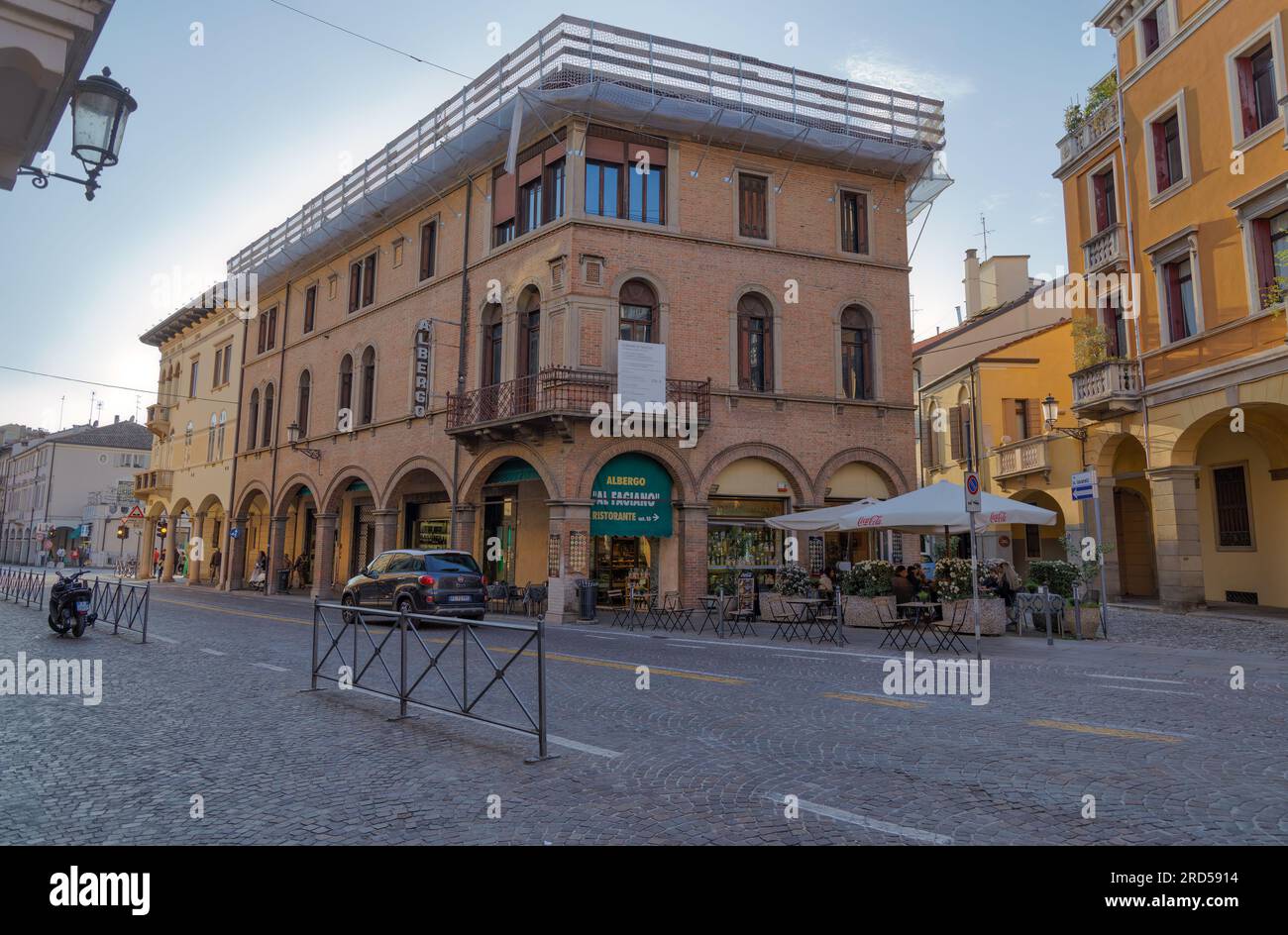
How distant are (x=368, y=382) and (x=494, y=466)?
854cm

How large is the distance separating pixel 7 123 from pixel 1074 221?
2700 centimetres

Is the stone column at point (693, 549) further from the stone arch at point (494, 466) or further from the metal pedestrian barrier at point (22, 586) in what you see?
the metal pedestrian barrier at point (22, 586)

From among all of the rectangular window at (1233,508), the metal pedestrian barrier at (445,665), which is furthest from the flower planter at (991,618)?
the metal pedestrian barrier at (445,665)

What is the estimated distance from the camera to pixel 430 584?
54.4ft

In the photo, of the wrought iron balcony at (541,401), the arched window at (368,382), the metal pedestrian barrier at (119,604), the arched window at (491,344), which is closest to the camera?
the metal pedestrian barrier at (119,604)

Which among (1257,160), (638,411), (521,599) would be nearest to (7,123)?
(638,411)

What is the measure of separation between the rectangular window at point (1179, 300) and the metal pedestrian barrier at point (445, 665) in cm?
1953

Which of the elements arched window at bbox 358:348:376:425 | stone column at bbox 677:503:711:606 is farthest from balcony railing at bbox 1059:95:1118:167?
arched window at bbox 358:348:376:425

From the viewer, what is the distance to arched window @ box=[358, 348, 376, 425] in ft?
91.9

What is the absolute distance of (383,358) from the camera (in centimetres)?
2716

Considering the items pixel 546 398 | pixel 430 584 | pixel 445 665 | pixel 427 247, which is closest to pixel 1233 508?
pixel 546 398

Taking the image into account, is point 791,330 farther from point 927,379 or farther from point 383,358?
point 927,379

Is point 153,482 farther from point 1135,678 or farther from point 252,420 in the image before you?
point 1135,678

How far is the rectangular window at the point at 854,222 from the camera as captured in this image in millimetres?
24031
